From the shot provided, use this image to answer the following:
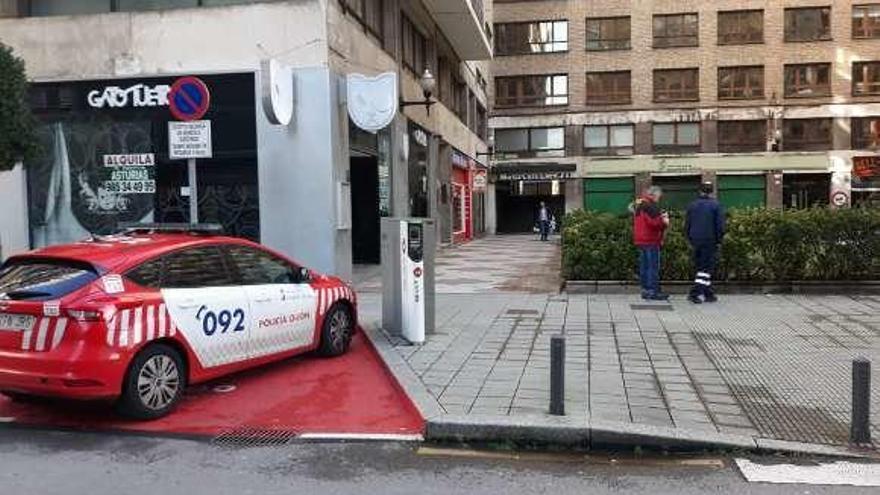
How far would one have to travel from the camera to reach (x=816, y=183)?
4672 centimetres

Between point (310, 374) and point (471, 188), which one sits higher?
point (471, 188)

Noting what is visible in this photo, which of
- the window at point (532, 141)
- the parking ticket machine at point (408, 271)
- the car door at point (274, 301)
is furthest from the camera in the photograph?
the window at point (532, 141)

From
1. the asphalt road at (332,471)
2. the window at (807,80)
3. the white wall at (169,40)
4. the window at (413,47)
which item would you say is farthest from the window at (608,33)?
the asphalt road at (332,471)

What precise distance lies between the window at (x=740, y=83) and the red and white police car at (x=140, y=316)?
43695 millimetres

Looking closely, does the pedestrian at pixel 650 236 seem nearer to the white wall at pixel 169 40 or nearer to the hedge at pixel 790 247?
the hedge at pixel 790 247

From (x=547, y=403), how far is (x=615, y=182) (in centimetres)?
4266

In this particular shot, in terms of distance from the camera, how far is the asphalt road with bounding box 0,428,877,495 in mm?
5273

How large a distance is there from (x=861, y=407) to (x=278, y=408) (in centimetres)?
435

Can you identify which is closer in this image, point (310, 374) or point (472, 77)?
point (310, 374)

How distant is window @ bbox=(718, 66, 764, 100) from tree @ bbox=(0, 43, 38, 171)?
137 feet

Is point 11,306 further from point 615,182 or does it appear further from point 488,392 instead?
point 615,182

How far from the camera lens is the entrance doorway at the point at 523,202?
49938 millimetres

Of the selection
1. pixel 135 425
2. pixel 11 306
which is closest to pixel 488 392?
pixel 135 425

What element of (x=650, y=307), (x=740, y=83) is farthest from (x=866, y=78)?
(x=650, y=307)
